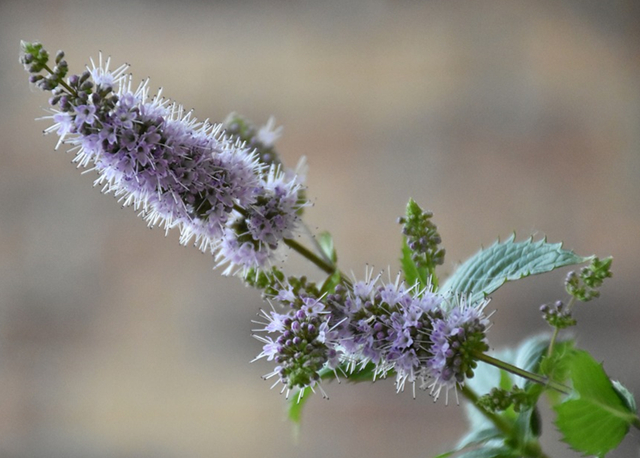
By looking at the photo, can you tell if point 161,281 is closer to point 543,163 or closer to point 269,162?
point 543,163

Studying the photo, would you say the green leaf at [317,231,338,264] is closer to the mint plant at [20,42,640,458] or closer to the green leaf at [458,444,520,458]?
the mint plant at [20,42,640,458]

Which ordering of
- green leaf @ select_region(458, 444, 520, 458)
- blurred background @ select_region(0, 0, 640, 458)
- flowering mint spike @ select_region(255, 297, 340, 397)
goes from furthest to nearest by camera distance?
blurred background @ select_region(0, 0, 640, 458) < green leaf @ select_region(458, 444, 520, 458) < flowering mint spike @ select_region(255, 297, 340, 397)

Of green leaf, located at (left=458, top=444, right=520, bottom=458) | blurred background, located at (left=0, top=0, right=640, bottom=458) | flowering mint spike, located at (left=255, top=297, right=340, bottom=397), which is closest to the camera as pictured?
flowering mint spike, located at (left=255, top=297, right=340, bottom=397)

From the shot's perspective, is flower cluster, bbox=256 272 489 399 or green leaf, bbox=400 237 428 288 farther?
green leaf, bbox=400 237 428 288

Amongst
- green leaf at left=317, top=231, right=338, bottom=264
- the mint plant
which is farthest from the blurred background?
the mint plant

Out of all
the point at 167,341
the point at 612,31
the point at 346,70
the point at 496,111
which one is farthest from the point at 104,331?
the point at 612,31

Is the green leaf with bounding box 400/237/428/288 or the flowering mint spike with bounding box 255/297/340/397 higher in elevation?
the green leaf with bounding box 400/237/428/288

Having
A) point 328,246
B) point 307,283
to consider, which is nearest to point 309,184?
point 328,246

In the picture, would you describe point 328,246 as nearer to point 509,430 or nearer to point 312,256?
point 312,256
